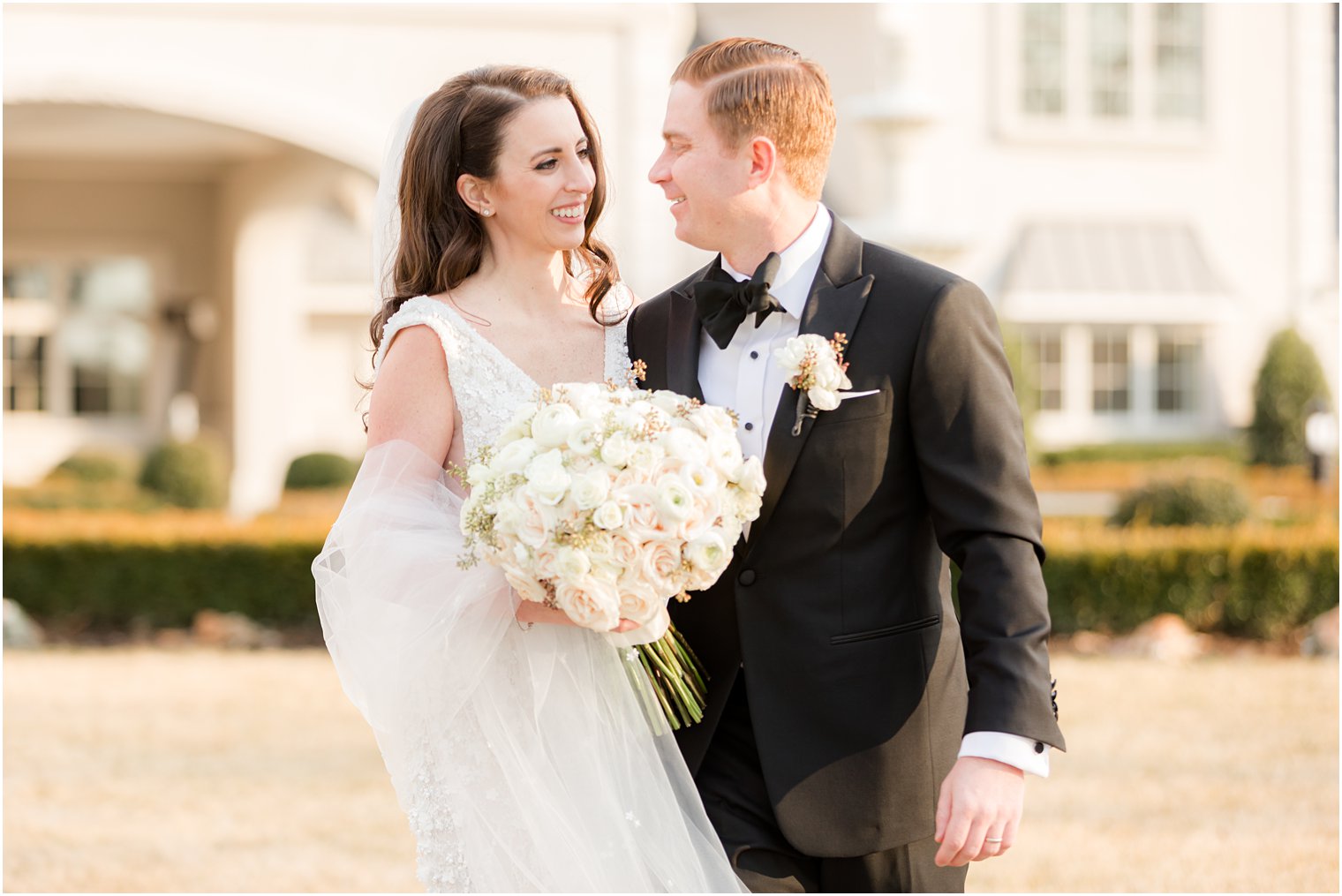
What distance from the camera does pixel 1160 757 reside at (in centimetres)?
802

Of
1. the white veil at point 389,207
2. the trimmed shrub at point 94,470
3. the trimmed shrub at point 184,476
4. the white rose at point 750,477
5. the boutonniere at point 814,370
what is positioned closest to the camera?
the white rose at point 750,477

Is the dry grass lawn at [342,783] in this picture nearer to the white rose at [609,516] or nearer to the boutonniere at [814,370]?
the boutonniere at [814,370]

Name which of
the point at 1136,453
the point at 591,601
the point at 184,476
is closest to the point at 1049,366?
the point at 1136,453

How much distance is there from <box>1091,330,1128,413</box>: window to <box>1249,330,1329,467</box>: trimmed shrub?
1.99m

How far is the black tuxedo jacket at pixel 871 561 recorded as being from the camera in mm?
2910

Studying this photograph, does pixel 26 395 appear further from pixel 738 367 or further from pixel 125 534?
pixel 738 367

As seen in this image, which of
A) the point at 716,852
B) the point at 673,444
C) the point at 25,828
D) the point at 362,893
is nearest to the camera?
the point at 673,444

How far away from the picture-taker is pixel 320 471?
57.2ft

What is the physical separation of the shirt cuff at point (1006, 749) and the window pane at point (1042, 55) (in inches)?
816

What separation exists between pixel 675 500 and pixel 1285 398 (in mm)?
19928

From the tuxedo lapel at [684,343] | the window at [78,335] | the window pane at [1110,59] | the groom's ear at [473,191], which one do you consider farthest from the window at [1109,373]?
the tuxedo lapel at [684,343]

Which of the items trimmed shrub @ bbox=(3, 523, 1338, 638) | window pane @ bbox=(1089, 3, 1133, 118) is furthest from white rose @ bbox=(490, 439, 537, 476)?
window pane @ bbox=(1089, 3, 1133, 118)

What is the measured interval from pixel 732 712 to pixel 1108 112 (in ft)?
69.1

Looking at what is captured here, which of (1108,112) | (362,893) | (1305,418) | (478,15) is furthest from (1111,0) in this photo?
(362,893)
